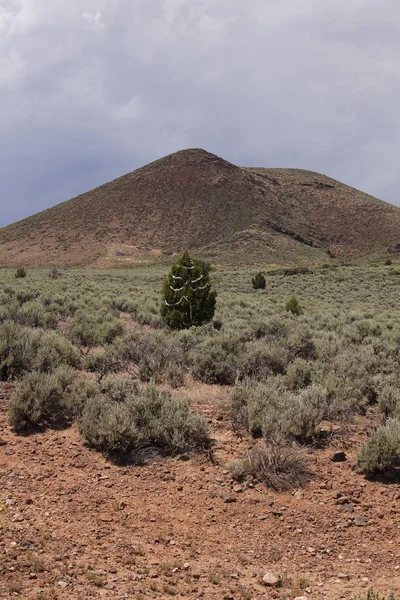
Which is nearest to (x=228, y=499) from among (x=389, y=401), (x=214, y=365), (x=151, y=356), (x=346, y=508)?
(x=346, y=508)

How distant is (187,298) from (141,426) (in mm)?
9373

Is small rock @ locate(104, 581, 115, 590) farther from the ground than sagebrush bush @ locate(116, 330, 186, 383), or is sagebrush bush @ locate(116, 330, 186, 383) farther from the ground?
sagebrush bush @ locate(116, 330, 186, 383)

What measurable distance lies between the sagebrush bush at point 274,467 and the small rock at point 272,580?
131 cm

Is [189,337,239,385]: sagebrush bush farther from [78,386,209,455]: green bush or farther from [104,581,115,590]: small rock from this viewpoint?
[104,581,115,590]: small rock

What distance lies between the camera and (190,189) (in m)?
91.6

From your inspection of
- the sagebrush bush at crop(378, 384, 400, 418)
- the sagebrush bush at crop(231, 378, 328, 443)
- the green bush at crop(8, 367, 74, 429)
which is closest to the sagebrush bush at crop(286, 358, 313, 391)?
the sagebrush bush at crop(231, 378, 328, 443)

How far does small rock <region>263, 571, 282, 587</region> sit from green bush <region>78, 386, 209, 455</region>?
2036mm

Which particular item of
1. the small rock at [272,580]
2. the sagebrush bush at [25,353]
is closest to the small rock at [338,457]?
the small rock at [272,580]

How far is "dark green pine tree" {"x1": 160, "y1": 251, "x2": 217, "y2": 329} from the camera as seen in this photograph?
14703mm

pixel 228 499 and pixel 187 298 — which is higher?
pixel 187 298

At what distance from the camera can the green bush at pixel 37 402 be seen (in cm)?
554

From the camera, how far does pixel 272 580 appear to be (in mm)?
3355

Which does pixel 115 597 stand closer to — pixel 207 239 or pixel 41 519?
pixel 41 519

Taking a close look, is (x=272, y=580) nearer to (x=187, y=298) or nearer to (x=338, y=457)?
(x=338, y=457)
